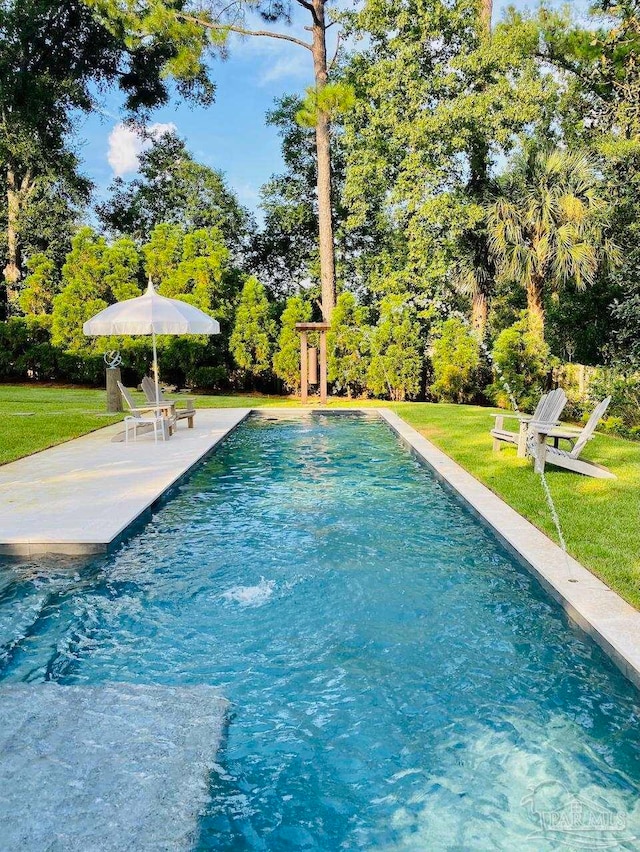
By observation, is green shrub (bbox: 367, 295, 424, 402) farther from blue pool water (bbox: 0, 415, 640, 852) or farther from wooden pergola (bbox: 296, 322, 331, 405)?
blue pool water (bbox: 0, 415, 640, 852)

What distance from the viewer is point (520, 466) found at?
8.41m

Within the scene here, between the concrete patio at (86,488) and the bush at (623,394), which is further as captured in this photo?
the bush at (623,394)

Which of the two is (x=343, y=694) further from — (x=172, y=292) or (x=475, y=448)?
(x=172, y=292)

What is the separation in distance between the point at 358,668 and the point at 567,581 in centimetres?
161

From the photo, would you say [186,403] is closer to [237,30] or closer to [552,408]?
[552,408]

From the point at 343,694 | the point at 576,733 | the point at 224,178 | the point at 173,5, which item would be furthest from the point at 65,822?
the point at 224,178

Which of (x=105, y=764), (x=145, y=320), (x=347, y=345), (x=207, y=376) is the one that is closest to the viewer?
(x=105, y=764)

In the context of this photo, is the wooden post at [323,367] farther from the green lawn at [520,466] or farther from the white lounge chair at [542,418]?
the white lounge chair at [542,418]

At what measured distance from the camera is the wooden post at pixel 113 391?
45.9 feet

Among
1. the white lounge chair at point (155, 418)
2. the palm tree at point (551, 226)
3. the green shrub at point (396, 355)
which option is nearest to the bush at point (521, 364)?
the palm tree at point (551, 226)

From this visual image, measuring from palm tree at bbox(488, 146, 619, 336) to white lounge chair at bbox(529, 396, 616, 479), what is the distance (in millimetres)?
10024

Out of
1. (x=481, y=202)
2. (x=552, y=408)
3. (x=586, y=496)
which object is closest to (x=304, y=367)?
(x=481, y=202)

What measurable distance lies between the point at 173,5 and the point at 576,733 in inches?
902

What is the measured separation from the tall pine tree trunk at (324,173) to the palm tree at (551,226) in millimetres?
4852
